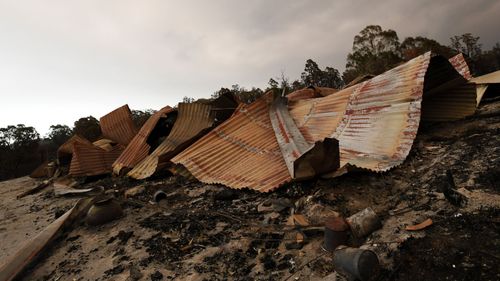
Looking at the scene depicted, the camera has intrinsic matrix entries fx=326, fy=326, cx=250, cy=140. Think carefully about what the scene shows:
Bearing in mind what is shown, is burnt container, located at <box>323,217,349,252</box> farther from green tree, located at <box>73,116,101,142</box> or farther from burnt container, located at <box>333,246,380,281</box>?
green tree, located at <box>73,116,101,142</box>

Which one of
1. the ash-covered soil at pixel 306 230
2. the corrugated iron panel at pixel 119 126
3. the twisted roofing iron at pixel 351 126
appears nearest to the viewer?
the ash-covered soil at pixel 306 230

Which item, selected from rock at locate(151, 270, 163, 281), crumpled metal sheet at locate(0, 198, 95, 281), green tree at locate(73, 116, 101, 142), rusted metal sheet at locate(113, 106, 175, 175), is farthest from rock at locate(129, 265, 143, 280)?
green tree at locate(73, 116, 101, 142)

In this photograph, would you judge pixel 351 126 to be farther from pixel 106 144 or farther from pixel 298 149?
pixel 106 144

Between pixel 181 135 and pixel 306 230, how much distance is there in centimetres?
394

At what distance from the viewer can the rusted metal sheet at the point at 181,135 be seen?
18.0 ft

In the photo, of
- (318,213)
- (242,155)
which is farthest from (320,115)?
(318,213)

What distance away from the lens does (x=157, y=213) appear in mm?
3855

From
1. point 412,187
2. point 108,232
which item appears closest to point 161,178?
point 108,232

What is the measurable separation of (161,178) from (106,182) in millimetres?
1360

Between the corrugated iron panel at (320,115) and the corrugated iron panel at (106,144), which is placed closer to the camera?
the corrugated iron panel at (320,115)

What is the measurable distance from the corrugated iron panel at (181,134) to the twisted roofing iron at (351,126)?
0.55 meters

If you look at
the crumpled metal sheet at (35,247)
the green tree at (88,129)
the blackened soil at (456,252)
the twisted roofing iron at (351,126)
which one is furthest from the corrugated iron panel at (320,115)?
the green tree at (88,129)

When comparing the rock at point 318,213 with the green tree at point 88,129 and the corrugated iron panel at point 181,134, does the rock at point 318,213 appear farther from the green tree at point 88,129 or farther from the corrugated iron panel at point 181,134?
the green tree at point 88,129

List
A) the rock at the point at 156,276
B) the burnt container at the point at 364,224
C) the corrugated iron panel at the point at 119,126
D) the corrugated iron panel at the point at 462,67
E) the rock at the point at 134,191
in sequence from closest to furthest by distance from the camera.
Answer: the burnt container at the point at 364,224 < the rock at the point at 156,276 < the rock at the point at 134,191 < the corrugated iron panel at the point at 462,67 < the corrugated iron panel at the point at 119,126
